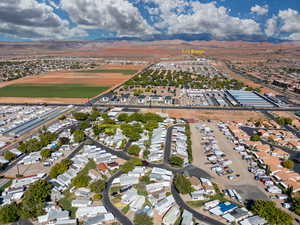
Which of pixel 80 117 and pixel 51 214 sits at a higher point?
pixel 80 117

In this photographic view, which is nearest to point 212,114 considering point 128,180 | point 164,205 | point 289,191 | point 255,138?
point 255,138

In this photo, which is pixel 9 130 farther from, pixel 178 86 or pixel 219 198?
pixel 178 86

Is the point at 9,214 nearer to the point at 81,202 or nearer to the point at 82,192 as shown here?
the point at 81,202

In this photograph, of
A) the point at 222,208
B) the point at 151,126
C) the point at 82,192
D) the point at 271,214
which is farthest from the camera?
the point at 151,126

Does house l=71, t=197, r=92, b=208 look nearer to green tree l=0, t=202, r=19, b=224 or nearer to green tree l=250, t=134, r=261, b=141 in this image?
green tree l=0, t=202, r=19, b=224

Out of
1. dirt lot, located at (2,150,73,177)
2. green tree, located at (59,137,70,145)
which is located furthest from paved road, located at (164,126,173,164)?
green tree, located at (59,137,70,145)

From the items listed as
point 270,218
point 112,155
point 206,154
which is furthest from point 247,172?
point 112,155
